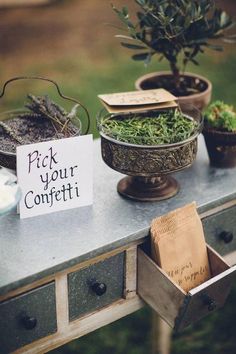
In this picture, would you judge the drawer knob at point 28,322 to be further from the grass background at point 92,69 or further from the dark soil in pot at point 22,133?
the grass background at point 92,69

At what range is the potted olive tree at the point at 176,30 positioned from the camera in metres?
1.86

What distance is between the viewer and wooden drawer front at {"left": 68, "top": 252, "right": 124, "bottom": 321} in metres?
1.61

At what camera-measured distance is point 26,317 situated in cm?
152

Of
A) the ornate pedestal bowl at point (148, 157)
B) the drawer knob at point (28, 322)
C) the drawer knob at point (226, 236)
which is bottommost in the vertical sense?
the drawer knob at point (226, 236)

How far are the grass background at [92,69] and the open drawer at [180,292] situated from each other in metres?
0.91

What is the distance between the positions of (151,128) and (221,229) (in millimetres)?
406

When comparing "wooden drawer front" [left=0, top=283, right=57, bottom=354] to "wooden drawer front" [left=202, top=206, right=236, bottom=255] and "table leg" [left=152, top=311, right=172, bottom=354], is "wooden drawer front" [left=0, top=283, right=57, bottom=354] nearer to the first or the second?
"wooden drawer front" [left=202, top=206, right=236, bottom=255]

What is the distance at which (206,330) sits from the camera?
2.63 metres

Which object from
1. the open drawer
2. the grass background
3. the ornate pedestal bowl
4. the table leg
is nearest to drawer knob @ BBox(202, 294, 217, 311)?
the open drawer

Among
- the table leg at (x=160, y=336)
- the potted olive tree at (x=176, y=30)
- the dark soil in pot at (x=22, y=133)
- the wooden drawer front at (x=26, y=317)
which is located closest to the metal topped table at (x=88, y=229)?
the wooden drawer front at (x=26, y=317)

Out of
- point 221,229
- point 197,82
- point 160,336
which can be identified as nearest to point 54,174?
point 221,229

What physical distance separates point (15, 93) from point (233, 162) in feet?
9.28

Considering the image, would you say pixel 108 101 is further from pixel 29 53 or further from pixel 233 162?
pixel 29 53

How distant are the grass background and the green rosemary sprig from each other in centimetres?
113
